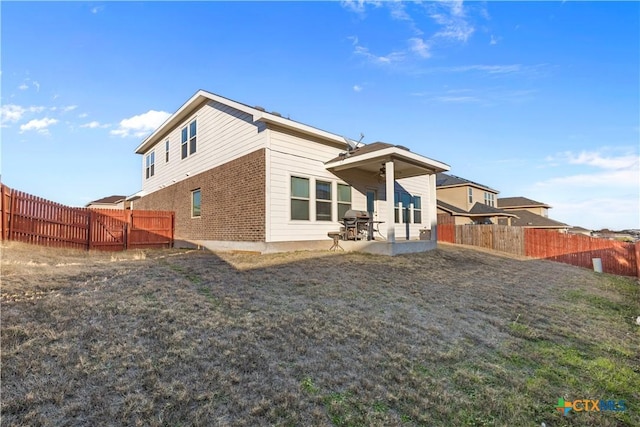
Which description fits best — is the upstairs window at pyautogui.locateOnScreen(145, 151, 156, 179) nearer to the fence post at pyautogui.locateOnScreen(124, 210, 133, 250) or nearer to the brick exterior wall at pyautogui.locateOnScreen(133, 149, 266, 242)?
the brick exterior wall at pyautogui.locateOnScreen(133, 149, 266, 242)

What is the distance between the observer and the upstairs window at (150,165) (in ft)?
60.4

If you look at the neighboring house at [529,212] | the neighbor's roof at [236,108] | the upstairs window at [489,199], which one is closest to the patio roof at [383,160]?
the neighbor's roof at [236,108]

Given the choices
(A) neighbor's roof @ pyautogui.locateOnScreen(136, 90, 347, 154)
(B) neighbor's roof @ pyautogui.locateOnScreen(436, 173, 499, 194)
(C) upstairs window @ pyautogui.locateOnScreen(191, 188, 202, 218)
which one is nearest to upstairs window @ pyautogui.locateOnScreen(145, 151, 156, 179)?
(A) neighbor's roof @ pyautogui.locateOnScreen(136, 90, 347, 154)

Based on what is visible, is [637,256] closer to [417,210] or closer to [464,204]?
[417,210]

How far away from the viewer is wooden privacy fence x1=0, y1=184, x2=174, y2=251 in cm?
844

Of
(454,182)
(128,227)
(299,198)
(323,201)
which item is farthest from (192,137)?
(454,182)

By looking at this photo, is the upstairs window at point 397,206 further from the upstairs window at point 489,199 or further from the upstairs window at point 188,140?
the upstairs window at point 489,199

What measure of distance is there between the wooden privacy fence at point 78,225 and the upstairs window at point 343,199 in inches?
321

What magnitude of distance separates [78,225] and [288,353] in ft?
35.4

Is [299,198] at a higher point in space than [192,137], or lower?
lower

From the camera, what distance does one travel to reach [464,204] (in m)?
28.8

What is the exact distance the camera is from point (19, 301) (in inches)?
158

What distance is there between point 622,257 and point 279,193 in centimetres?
1659

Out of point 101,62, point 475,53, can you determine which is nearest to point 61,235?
point 101,62
